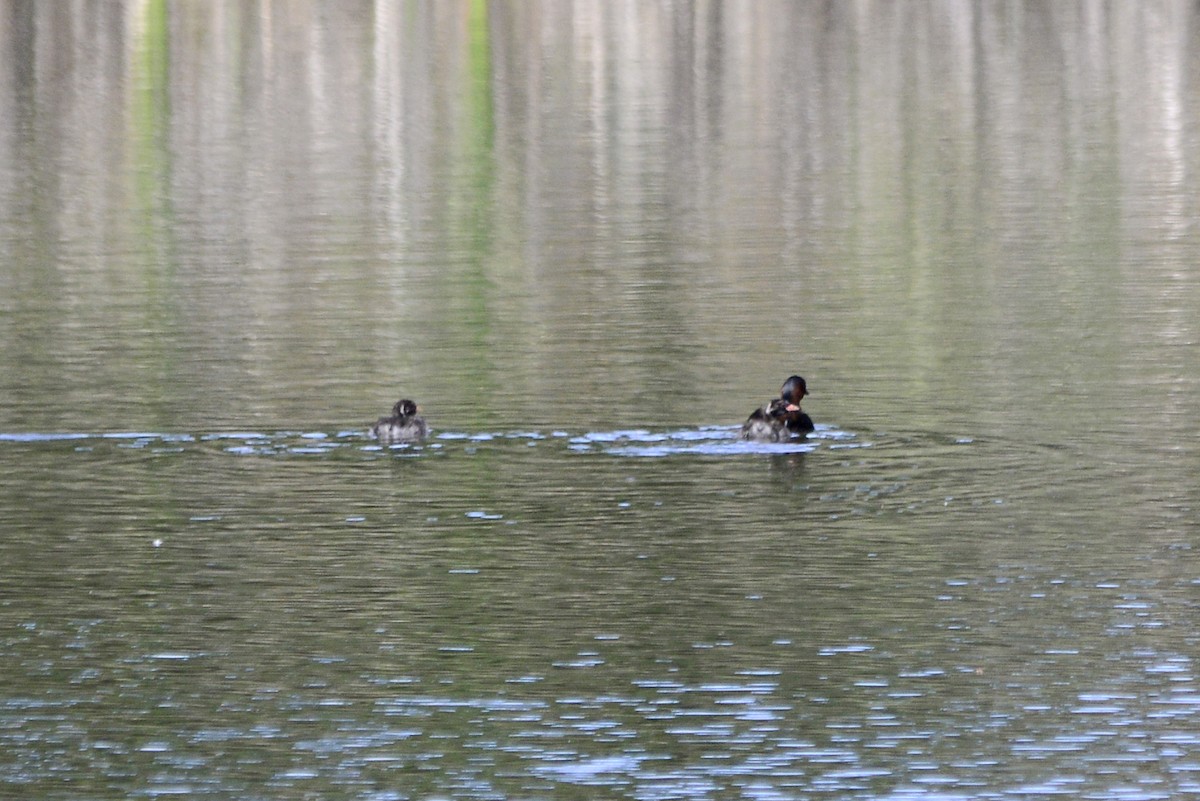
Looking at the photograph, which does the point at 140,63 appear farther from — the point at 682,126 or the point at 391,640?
the point at 391,640

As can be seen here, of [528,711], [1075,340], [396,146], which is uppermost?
[396,146]

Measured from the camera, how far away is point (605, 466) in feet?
68.4

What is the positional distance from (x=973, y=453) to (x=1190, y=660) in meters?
6.37

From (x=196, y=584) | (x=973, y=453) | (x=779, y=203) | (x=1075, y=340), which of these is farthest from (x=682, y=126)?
(x=196, y=584)

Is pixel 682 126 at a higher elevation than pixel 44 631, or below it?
higher

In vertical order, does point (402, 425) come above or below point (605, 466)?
above

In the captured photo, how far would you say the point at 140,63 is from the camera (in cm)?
6606

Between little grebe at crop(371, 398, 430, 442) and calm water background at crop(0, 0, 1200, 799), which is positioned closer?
calm water background at crop(0, 0, 1200, 799)

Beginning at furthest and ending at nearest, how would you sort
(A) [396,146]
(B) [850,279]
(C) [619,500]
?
(A) [396,146] < (B) [850,279] < (C) [619,500]

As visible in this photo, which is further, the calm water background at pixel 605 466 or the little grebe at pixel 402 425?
the little grebe at pixel 402 425

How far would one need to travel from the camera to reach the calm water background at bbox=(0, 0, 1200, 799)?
13641 mm

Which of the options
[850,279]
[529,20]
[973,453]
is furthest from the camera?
[529,20]

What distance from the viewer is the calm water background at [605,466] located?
44.8ft

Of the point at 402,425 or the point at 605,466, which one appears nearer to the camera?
the point at 605,466
